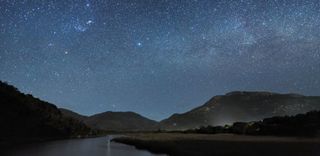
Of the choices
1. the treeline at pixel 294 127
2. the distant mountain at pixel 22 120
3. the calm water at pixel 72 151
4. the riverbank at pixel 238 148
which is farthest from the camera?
the treeline at pixel 294 127

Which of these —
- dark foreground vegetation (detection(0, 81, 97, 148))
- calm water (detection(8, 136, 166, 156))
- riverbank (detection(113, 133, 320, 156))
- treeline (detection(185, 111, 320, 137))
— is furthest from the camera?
treeline (detection(185, 111, 320, 137))

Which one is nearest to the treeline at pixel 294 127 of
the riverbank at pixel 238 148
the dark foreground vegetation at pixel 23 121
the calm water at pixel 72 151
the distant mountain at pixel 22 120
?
the riverbank at pixel 238 148

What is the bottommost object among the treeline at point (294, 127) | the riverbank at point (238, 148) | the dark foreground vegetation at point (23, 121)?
the riverbank at point (238, 148)

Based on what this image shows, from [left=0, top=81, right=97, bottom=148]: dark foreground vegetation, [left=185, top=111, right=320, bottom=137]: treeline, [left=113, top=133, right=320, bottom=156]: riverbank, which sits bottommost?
[left=113, top=133, right=320, bottom=156]: riverbank

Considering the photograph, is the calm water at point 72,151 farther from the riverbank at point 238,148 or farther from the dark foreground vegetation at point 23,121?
the dark foreground vegetation at point 23,121

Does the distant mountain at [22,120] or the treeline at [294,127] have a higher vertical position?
the distant mountain at [22,120]

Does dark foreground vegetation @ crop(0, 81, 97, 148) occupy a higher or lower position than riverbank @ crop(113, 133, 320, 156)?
higher

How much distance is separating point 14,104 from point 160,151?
351ft

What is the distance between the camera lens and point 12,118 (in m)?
139

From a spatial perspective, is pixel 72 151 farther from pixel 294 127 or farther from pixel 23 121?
pixel 294 127

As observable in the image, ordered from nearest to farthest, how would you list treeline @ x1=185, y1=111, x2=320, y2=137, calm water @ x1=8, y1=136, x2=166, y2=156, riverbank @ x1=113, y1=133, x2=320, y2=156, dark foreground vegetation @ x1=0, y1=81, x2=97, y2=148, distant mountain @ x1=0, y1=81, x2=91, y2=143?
riverbank @ x1=113, y1=133, x2=320, y2=156 < calm water @ x1=8, y1=136, x2=166, y2=156 < dark foreground vegetation @ x1=0, y1=81, x2=97, y2=148 < distant mountain @ x1=0, y1=81, x2=91, y2=143 < treeline @ x1=185, y1=111, x2=320, y2=137

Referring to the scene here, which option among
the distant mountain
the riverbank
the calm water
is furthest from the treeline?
the distant mountain

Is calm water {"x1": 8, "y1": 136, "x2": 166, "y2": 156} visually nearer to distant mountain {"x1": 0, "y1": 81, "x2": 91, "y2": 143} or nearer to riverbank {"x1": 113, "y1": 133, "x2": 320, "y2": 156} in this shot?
riverbank {"x1": 113, "y1": 133, "x2": 320, "y2": 156}

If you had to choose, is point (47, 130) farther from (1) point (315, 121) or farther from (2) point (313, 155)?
(2) point (313, 155)
